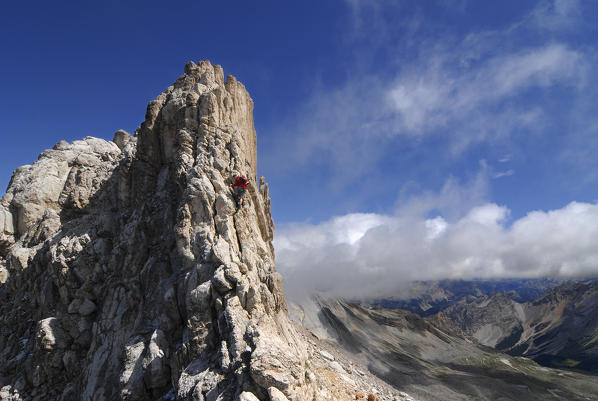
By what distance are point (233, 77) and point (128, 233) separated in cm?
2965

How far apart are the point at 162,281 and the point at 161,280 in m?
0.49

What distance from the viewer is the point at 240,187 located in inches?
1272

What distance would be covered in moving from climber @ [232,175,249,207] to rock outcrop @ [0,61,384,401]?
1003mm

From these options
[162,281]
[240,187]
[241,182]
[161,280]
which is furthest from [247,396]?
[240,187]

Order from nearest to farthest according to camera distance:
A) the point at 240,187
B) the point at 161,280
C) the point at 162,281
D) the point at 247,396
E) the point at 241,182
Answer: the point at 247,396 < the point at 162,281 < the point at 161,280 < the point at 241,182 < the point at 240,187

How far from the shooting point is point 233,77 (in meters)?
47.5

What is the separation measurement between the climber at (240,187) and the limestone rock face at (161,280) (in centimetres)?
92

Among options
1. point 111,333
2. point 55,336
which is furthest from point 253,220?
point 55,336

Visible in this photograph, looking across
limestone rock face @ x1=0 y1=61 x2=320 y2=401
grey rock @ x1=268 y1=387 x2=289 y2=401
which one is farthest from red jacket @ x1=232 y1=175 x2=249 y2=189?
grey rock @ x1=268 y1=387 x2=289 y2=401

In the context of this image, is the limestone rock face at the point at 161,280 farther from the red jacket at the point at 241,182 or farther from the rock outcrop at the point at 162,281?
the red jacket at the point at 241,182

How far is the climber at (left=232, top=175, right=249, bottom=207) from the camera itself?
31.7 meters

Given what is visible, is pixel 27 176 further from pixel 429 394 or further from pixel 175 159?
pixel 429 394

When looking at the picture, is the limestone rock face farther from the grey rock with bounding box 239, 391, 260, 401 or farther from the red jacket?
the red jacket

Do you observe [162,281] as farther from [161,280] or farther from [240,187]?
[240,187]
